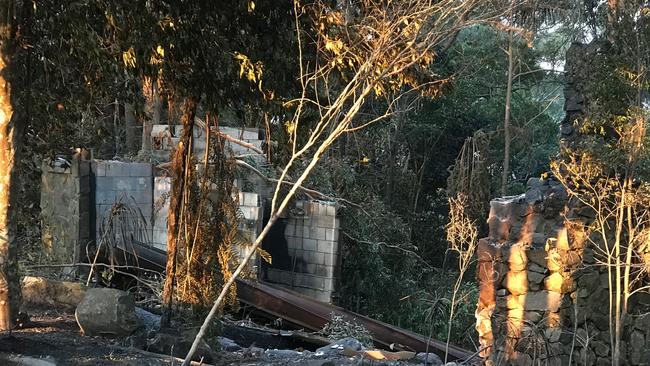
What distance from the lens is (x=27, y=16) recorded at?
5.19m

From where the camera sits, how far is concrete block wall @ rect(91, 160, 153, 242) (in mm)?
9773

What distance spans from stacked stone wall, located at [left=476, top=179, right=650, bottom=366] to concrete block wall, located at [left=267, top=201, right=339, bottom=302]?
3.93m

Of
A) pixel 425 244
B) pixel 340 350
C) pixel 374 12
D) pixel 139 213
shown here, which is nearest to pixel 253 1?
pixel 374 12

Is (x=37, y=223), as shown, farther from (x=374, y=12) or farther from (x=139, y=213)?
(x=374, y=12)

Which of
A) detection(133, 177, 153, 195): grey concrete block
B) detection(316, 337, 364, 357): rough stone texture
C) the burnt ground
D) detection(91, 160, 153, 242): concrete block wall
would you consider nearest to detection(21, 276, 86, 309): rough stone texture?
the burnt ground

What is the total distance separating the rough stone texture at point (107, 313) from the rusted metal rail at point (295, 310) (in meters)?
2.89

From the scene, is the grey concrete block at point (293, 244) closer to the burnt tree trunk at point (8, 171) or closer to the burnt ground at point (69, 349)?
the burnt ground at point (69, 349)

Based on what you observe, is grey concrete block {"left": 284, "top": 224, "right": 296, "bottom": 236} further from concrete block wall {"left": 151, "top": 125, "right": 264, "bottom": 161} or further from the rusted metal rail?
the rusted metal rail

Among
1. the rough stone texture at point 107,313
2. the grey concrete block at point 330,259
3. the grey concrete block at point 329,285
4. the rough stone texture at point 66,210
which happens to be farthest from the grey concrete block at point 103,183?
the rough stone texture at point 107,313

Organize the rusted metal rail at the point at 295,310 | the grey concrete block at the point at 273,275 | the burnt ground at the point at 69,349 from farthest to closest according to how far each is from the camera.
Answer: the grey concrete block at the point at 273,275
the rusted metal rail at the point at 295,310
the burnt ground at the point at 69,349

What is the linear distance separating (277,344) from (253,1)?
4.51 meters

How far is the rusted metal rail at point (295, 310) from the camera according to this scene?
28.4 ft

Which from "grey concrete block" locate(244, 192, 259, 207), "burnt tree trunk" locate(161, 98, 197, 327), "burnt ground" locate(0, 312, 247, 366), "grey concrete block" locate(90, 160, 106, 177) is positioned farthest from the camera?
"grey concrete block" locate(244, 192, 259, 207)

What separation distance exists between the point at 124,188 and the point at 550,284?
A: 6204mm
